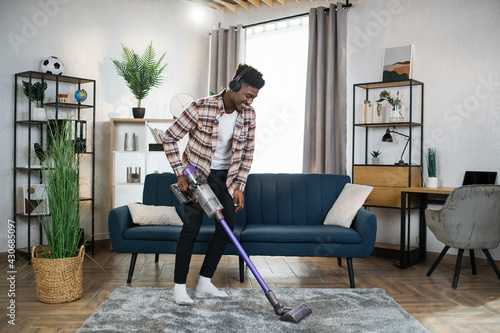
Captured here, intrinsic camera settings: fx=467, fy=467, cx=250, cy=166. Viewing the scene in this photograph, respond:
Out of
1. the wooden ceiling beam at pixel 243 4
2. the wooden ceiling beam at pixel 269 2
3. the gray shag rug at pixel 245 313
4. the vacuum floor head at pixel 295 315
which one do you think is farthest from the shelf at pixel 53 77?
the vacuum floor head at pixel 295 315

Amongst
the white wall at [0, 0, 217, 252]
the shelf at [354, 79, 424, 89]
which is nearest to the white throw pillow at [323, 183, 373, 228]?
the shelf at [354, 79, 424, 89]

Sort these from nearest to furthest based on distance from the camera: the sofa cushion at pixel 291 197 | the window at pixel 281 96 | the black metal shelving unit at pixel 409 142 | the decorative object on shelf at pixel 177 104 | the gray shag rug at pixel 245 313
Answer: the gray shag rug at pixel 245 313 → the sofa cushion at pixel 291 197 → the black metal shelving unit at pixel 409 142 → the decorative object on shelf at pixel 177 104 → the window at pixel 281 96

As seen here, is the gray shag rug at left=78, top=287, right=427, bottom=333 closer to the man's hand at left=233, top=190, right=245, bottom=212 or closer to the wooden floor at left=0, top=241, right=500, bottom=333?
the wooden floor at left=0, top=241, right=500, bottom=333

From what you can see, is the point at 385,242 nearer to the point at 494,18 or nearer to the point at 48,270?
the point at 494,18

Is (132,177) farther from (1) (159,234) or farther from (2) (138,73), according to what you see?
(1) (159,234)

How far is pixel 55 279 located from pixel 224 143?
1284 millimetres

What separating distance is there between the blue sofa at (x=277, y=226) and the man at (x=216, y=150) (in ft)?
1.62

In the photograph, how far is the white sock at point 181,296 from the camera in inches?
106

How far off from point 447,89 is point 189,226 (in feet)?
9.39

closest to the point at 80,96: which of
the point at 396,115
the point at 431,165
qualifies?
the point at 396,115

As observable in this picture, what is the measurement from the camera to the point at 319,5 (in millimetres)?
5035

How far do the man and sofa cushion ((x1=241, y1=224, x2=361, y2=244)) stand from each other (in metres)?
0.43

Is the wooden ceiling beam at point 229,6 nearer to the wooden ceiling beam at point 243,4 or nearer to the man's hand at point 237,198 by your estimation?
the wooden ceiling beam at point 243,4

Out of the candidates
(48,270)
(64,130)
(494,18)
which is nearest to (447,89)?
(494,18)
